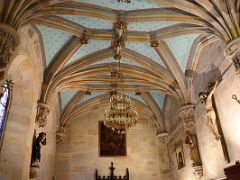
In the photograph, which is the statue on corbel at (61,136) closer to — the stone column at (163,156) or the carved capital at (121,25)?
the stone column at (163,156)

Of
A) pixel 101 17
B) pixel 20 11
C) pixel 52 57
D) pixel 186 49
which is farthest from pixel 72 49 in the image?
pixel 186 49

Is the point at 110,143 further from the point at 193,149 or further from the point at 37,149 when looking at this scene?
the point at 37,149

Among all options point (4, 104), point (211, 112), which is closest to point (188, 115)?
point (211, 112)

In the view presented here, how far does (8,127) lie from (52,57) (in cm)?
290

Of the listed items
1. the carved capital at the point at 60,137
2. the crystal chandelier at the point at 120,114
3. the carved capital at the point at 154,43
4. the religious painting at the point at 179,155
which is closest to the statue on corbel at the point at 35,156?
the crystal chandelier at the point at 120,114

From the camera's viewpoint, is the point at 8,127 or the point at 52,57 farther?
Answer: the point at 52,57

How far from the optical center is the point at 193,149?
8.07m

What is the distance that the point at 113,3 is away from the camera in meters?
6.97

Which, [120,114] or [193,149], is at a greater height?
[120,114]

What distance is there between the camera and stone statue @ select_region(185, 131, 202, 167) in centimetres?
791

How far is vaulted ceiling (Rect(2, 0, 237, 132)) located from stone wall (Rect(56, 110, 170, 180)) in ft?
6.09

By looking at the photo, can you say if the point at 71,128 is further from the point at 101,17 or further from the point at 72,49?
the point at 101,17

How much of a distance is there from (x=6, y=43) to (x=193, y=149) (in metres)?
6.22

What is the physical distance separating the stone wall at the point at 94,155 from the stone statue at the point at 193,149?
375cm
